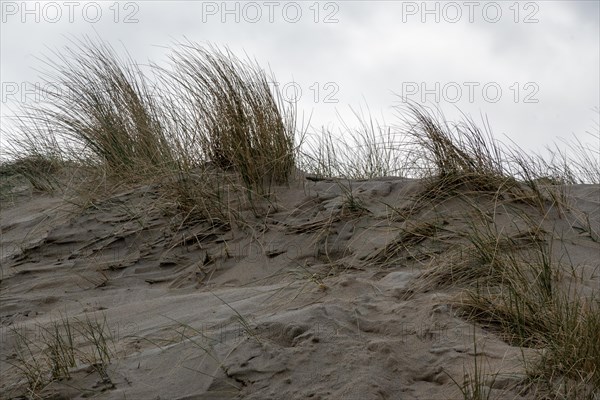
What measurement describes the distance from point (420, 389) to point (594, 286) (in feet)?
3.05

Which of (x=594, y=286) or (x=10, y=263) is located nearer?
(x=594, y=286)

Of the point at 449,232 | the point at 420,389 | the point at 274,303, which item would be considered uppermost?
the point at 449,232

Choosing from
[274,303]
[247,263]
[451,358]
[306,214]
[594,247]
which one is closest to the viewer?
[451,358]

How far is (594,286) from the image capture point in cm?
308

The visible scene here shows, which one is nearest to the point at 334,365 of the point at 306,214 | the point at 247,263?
the point at 247,263

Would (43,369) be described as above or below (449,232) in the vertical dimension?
below

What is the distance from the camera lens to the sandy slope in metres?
2.60

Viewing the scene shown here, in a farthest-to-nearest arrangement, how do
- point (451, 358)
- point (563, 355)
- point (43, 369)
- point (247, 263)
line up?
point (247, 263)
point (43, 369)
point (451, 358)
point (563, 355)

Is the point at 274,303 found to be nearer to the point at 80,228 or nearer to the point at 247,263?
the point at 247,263

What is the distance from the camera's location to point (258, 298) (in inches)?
127

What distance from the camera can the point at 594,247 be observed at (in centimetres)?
352

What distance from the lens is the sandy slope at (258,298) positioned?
2.60 meters

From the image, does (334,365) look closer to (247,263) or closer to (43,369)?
(43,369)

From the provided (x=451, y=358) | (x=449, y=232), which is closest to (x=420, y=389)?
(x=451, y=358)
